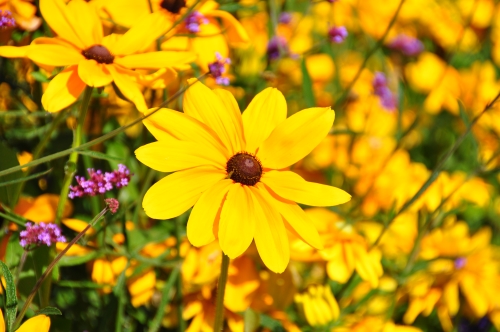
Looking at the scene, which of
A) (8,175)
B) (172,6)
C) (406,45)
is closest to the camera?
(8,175)

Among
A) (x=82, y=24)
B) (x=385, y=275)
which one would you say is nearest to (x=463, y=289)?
(x=385, y=275)

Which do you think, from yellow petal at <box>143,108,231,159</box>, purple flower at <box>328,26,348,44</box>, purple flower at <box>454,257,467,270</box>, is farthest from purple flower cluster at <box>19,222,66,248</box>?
purple flower at <box>454,257,467,270</box>

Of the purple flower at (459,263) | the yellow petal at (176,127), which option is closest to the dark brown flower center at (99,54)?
the yellow petal at (176,127)

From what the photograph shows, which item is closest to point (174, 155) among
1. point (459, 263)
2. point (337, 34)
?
point (337, 34)

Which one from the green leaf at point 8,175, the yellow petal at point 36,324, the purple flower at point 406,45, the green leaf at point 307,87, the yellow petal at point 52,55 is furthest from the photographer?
the purple flower at point 406,45

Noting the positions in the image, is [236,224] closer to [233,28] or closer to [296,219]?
[296,219]

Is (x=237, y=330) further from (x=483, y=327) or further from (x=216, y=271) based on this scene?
(x=483, y=327)

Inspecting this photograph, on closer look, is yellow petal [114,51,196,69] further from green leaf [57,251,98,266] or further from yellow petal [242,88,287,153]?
green leaf [57,251,98,266]

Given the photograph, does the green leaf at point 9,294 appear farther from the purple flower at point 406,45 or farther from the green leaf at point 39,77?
the purple flower at point 406,45
